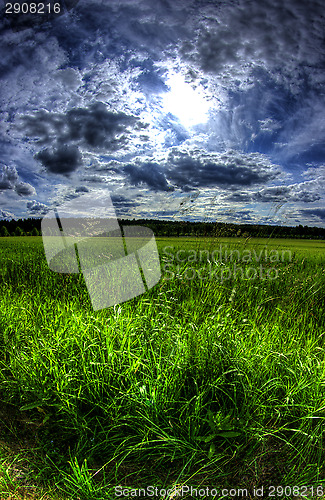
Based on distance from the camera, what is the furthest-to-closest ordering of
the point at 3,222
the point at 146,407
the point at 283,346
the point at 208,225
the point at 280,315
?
1. the point at 3,222
2. the point at 208,225
3. the point at 280,315
4. the point at 283,346
5. the point at 146,407

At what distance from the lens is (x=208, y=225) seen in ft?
15.3

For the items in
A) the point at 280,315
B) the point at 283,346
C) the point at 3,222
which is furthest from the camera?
the point at 3,222

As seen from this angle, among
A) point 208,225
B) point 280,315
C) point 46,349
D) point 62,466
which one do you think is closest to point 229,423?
point 62,466

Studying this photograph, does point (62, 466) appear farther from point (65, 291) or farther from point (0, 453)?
point (65, 291)

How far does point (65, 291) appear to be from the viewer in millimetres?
3822

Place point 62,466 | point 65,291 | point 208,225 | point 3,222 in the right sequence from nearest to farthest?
point 62,466, point 65,291, point 208,225, point 3,222

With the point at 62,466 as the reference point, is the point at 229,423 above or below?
above

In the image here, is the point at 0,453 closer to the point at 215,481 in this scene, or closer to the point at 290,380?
the point at 215,481

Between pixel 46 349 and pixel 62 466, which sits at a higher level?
pixel 46 349

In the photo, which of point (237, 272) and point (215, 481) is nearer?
point (215, 481)

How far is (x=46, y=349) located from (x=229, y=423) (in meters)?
1.40

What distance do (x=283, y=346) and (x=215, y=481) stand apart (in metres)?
1.36

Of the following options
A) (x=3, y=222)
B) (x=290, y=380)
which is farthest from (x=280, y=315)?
(x=3, y=222)

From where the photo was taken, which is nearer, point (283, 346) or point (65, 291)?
point (283, 346)
